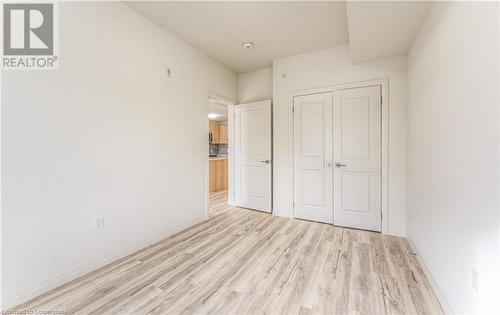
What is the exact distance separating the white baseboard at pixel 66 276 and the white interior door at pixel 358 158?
256cm

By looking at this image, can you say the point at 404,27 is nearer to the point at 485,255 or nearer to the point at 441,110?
the point at 441,110

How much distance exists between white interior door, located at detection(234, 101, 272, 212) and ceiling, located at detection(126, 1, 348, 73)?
98 cm

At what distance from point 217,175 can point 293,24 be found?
13.2 ft

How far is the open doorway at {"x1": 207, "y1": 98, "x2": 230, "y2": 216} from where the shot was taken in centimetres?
433

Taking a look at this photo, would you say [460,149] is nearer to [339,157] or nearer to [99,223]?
[339,157]

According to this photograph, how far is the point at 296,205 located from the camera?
3.38 metres

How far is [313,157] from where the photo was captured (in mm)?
3207

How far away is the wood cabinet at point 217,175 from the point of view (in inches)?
214

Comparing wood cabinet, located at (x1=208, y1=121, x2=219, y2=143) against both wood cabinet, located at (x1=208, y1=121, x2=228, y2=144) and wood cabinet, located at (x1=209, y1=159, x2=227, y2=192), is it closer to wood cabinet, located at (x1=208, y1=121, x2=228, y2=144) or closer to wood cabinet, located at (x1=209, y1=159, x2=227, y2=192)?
wood cabinet, located at (x1=208, y1=121, x2=228, y2=144)

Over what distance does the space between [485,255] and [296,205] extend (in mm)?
2414

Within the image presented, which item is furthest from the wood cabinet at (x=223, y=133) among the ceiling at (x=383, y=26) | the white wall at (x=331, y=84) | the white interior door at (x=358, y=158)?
the ceiling at (x=383, y=26)

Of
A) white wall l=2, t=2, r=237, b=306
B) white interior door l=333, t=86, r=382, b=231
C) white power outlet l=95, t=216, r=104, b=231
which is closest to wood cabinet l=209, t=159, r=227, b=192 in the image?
white wall l=2, t=2, r=237, b=306

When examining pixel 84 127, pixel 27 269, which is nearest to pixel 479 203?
pixel 84 127

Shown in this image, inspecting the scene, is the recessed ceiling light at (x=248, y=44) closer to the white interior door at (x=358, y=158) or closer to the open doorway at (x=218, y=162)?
the open doorway at (x=218, y=162)
